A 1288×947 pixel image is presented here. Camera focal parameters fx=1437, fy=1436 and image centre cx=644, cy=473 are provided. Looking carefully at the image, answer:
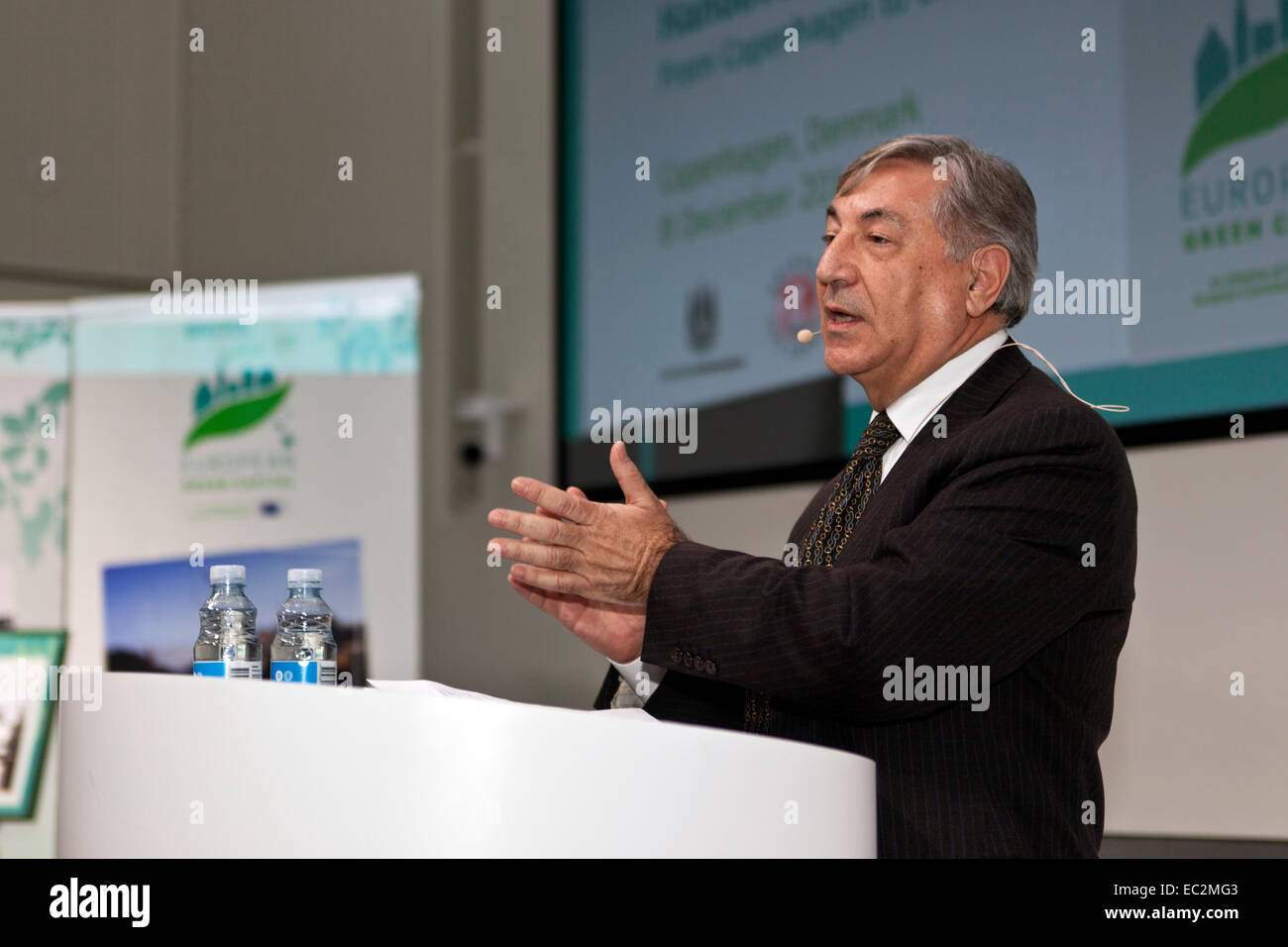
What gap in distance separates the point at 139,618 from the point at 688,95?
2678 millimetres

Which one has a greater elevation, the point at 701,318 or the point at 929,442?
the point at 701,318

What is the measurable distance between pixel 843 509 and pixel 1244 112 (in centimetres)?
166

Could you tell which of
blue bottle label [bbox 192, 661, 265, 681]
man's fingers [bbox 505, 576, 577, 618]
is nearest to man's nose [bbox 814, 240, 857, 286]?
man's fingers [bbox 505, 576, 577, 618]

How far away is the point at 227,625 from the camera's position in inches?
87.5

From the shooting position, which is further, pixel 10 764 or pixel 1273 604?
pixel 10 764

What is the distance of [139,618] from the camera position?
516 centimetres

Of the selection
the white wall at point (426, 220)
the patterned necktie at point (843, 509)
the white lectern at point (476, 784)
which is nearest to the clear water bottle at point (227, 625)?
the white lectern at point (476, 784)

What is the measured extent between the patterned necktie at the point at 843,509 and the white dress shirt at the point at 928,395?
0.02 metres

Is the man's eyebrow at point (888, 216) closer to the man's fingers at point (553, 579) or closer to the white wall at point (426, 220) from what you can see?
the man's fingers at point (553, 579)

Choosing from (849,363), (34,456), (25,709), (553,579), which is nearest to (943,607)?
(553,579)

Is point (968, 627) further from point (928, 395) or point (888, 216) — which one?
point (888, 216)

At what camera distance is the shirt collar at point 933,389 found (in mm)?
2152
